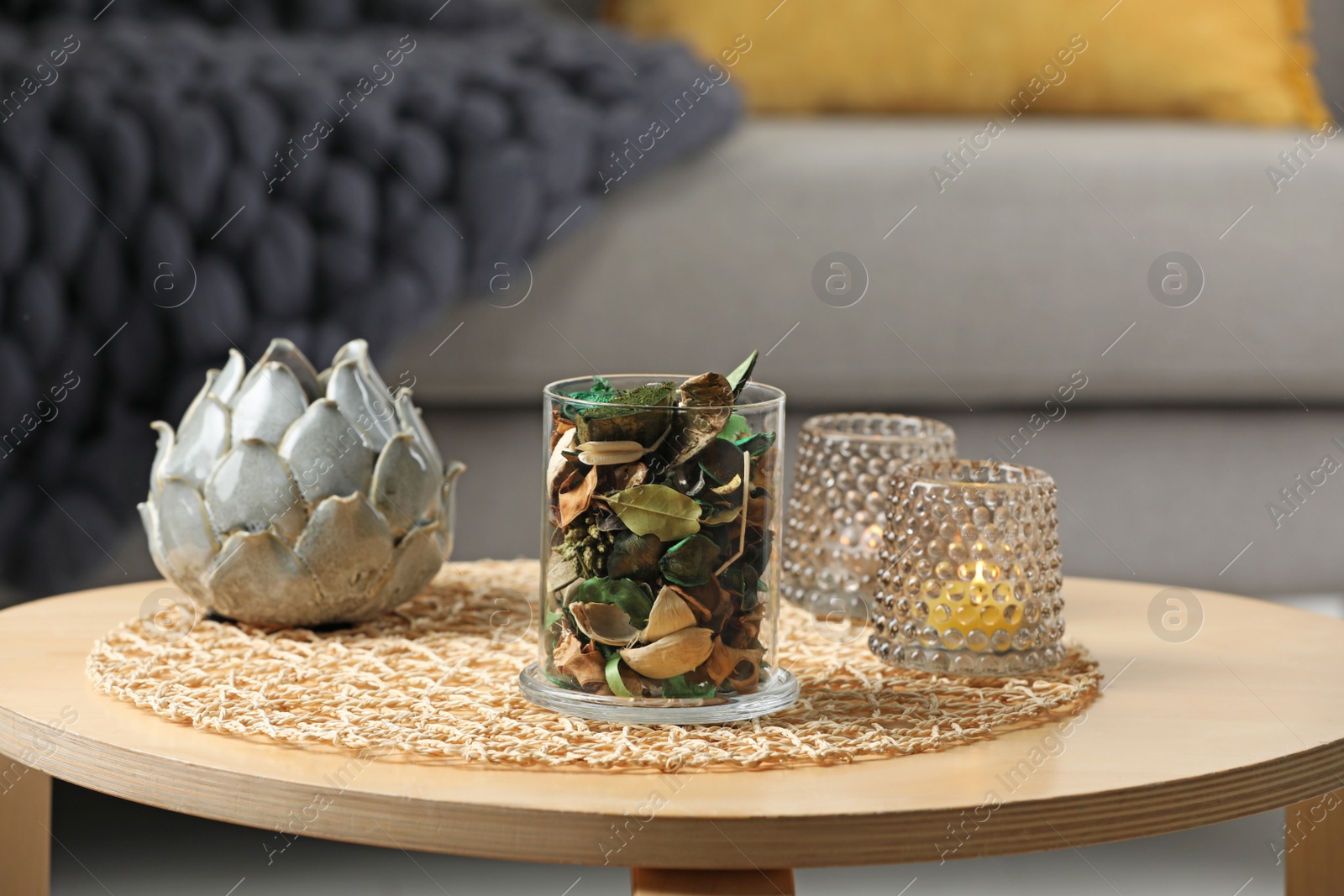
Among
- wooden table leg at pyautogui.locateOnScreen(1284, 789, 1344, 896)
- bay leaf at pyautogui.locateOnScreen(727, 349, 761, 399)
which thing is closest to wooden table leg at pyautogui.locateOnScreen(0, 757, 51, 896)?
bay leaf at pyautogui.locateOnScreen(727, 349, 761, 399)

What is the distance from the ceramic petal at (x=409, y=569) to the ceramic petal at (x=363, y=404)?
0.05 meters

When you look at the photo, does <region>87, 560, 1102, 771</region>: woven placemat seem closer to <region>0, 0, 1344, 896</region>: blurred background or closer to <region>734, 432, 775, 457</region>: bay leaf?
<region>734, 432, 775, 457</region>: bay leaf

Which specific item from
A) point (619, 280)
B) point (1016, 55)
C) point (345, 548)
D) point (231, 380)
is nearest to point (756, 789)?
point (345, 548)

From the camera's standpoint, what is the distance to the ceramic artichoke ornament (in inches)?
28.8

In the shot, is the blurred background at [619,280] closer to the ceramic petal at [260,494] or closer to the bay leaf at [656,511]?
the ceramic petal at [260,494]

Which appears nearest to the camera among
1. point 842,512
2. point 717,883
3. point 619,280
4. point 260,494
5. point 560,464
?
point 717,883

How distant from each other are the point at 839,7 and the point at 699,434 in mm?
1469

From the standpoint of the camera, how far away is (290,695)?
64cm

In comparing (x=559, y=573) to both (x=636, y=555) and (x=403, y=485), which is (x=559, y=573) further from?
(x=403, y=485)

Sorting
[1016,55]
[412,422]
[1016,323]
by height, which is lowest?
[412,422]

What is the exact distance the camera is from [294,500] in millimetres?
729

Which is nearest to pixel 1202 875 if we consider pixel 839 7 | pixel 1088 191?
pixel 1088 191

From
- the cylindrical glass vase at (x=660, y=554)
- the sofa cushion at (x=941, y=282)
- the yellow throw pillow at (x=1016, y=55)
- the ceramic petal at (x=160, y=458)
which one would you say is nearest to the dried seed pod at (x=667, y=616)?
the cylindrical glass vase at (x=660, y=554)

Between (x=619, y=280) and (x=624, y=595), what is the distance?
0.92 metres
